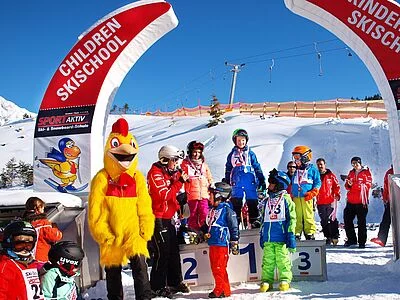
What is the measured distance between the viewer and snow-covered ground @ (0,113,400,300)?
213 inches

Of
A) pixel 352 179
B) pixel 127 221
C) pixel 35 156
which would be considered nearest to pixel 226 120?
pixel 352 179

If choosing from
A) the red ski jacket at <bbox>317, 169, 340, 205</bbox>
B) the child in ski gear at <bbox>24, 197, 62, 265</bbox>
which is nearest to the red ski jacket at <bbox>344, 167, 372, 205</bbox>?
the red ski jacket at <bbox>317, 169, 340, 205</bbox>

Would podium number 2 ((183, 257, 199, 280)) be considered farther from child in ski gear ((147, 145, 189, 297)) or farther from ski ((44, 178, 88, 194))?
ski ((44, 178, 88, 194))

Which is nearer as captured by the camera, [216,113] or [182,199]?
[182,199]

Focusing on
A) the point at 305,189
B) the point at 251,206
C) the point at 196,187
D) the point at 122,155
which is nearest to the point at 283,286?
the point at 251,206

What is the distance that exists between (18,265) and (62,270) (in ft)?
1.28

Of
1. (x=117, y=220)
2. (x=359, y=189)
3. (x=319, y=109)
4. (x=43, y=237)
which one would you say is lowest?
(x=43, y=237)

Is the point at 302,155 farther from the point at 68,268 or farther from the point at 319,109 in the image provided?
the point at 319,109

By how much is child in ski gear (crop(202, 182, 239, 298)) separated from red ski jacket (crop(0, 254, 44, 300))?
7.87 ft

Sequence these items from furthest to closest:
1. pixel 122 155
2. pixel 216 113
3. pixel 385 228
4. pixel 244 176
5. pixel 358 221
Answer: pixel 216 113 → pixel 385 228 → pixel 358 221 → pixel 244 176 → pixel 122 155

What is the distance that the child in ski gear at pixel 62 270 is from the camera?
3543 mm

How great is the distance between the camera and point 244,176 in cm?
668

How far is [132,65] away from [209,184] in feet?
7.45

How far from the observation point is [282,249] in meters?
5.51
